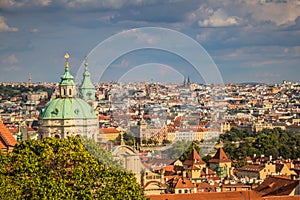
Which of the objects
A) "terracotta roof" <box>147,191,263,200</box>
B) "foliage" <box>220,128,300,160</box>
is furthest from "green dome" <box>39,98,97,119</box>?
"terracotta roof" <box>147,191,263,200</box>

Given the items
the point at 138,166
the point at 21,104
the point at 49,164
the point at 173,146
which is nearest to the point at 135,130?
the point at 138,166

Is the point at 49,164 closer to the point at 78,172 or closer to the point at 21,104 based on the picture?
the point at 78,172

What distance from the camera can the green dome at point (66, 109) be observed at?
51250 mm

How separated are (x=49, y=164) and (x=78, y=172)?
2.99ft

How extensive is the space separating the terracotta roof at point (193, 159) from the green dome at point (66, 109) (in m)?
6.99

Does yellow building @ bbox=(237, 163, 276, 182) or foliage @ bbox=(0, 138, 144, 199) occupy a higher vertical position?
yellow building @ bbox=(237, 163, 276, 182)

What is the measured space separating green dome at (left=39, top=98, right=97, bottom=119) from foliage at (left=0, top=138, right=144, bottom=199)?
27.6m

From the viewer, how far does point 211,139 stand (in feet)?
133

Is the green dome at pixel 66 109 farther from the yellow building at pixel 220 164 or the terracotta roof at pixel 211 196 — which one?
the terracotta roof at pixel 211 196

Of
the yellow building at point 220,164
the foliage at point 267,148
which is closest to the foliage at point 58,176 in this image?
the yellow building at point 220,164

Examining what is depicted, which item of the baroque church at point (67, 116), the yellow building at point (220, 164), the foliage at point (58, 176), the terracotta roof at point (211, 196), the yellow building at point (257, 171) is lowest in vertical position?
the foliage at point (58, 176)

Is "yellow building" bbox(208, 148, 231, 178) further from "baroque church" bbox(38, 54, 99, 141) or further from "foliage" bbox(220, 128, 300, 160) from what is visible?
"baroque church" bbox(38, 54, 99, 141)

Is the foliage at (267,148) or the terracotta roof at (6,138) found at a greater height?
the foliage at (267,148)

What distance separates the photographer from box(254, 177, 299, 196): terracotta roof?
34.2 meters
